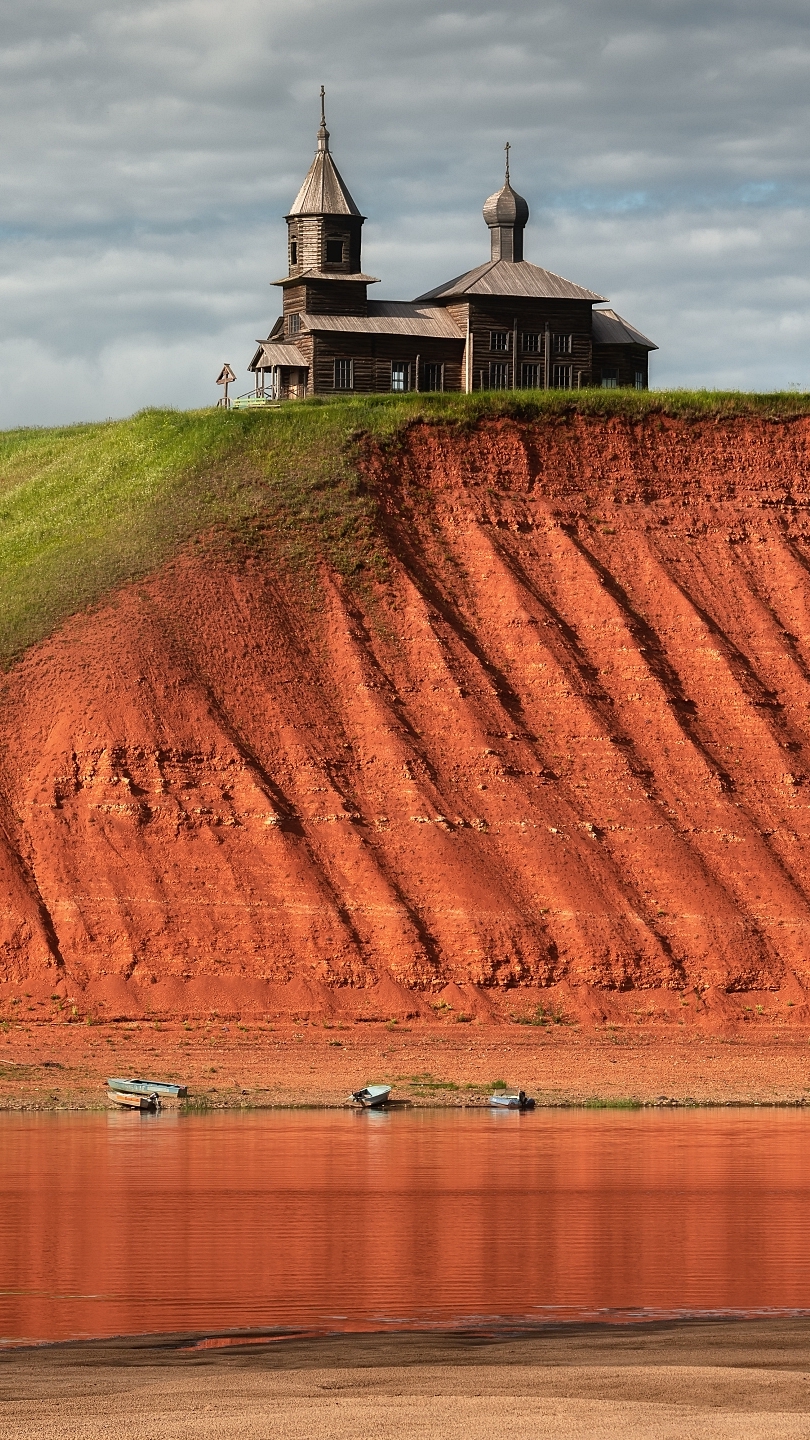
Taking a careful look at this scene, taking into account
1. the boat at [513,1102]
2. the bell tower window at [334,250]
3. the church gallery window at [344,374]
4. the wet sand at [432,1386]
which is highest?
the bell tower window at [334,250]

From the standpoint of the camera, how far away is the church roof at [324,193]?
70312 mm

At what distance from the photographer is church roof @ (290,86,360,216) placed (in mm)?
70312

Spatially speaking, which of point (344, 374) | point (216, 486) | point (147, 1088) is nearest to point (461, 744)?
point (216, 486)

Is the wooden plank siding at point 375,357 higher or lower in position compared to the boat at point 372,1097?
higher

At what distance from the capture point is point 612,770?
195ft

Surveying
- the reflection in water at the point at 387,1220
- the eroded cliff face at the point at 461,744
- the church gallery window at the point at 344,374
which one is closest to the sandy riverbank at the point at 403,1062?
the eroded cliff face at the point at 461,744

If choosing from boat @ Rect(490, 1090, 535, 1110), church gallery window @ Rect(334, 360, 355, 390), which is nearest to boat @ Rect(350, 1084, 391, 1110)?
boat @ Rect(490, 1090, 535, 1110)

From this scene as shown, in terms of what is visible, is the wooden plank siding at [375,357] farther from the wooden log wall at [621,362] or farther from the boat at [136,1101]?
the boat at [136,1101]

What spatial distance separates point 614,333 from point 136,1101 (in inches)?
1705

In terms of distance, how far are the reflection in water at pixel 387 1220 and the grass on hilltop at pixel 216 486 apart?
91.4 ft

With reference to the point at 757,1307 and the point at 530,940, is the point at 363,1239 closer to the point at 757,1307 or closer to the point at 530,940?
the point at 757,1307

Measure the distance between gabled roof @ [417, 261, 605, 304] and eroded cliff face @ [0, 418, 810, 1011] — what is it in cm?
663

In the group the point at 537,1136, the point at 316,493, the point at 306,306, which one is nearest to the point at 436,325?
the point at 306,306

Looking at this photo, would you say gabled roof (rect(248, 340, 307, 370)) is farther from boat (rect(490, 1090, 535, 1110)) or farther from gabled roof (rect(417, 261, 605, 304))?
boat (rect(490, 1090, 535, 1110))
